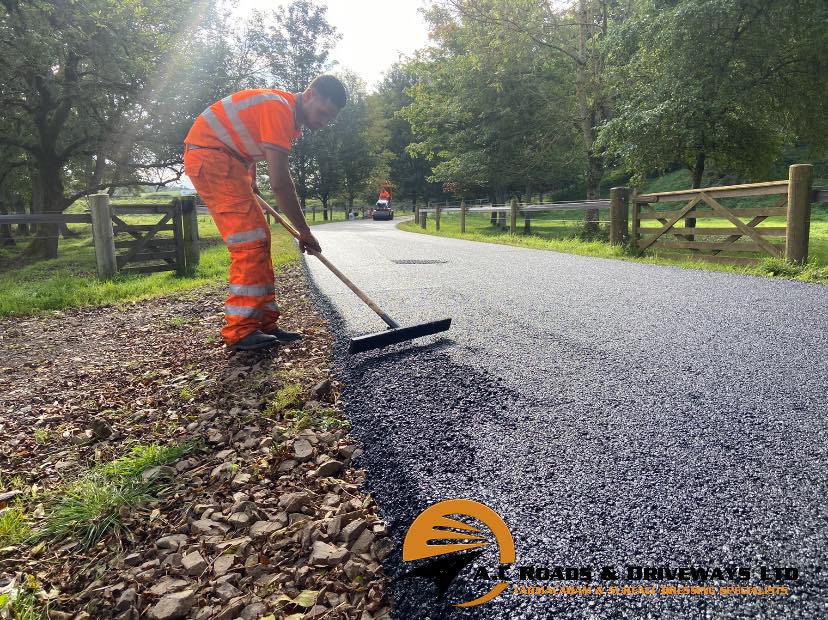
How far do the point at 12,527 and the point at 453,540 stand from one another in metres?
1.62

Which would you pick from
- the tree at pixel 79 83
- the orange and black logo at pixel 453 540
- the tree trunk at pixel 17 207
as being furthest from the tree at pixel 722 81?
the tree trunk at pixel 17 207

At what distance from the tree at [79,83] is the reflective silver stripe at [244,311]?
344 inches

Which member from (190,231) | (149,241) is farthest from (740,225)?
(149,241)

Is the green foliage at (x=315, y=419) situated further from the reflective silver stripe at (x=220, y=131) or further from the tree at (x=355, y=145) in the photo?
the tree at (x=355, y=145)

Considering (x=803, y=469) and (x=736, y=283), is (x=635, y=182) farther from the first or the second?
(x=803, y=469)

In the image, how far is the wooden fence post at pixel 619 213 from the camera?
30.8ft

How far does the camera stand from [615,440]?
1842 millimetres

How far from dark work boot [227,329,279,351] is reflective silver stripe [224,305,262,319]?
13 centimetres

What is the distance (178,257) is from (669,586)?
8459 millimetres

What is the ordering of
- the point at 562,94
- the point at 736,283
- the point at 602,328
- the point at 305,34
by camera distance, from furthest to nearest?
the point at 305,34, the point at 562,94, the point at 736,283, the point at 602,328

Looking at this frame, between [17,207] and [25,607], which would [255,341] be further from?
[17,207]

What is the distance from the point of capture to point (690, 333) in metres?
3.23

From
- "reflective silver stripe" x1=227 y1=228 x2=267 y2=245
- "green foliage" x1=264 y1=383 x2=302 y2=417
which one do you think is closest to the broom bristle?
"green foliage" x1=264 y1=383 x2=302 y2=417

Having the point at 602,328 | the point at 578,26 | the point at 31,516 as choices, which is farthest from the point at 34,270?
the point at 578,26
